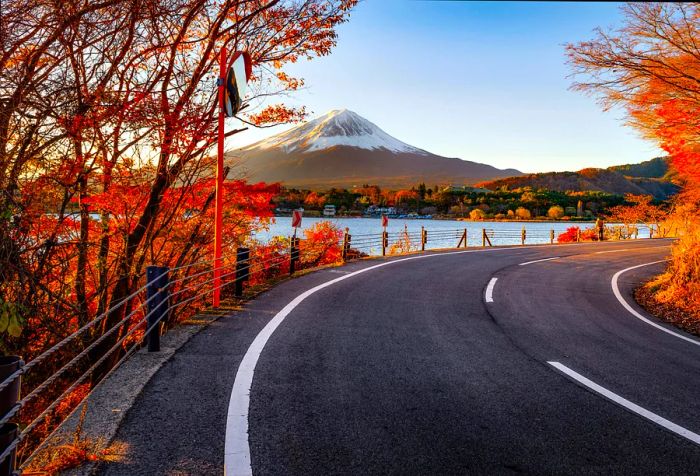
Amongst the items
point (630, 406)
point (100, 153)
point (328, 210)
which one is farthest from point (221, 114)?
point (328, 210)

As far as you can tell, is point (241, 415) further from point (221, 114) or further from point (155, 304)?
point (221, 114)

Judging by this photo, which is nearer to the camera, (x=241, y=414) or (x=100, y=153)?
(x=241, y=414)

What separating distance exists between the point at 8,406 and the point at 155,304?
9.29 ft

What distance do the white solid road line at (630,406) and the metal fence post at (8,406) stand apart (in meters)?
4.66

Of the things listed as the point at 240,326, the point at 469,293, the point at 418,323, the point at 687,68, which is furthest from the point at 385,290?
the point at 687,68

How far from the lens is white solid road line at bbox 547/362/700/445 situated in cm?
360

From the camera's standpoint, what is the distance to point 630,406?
4.11m

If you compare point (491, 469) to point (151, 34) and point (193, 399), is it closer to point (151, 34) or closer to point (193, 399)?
point (193, 399)

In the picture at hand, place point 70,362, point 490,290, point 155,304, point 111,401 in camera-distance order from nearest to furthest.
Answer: point 70,362
point 111,401
point 155,304
point 490,290

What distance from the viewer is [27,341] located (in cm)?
662

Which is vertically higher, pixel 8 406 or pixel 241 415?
pixel 8 406

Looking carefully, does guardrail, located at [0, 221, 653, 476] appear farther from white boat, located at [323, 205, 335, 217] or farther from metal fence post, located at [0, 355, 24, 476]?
white boat, located at [323, 205, 335, 217]

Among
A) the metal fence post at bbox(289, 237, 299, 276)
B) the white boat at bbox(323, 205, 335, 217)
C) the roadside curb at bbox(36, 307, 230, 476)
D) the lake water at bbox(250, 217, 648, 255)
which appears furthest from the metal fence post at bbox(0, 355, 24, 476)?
the white boat at bbox(323, 205, 335, 217)

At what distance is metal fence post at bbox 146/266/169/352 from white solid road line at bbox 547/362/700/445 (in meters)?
4.68
